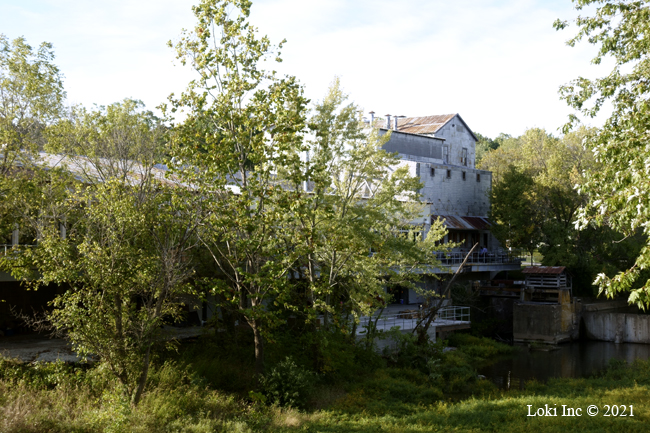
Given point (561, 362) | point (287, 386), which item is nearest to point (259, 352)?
point (287, 386)

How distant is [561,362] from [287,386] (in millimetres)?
20872

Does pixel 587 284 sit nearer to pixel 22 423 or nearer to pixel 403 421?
pixel 403 421

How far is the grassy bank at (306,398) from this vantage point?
14.7 m

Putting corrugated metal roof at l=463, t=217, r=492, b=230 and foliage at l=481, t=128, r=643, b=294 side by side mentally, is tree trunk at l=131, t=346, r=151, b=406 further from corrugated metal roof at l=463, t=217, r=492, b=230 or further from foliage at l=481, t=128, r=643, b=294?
corrugated metal roof at l=463, t=217, r=492, b=230

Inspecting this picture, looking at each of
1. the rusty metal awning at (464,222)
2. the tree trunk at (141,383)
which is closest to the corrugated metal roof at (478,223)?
the rusty metal awning at (464,222)

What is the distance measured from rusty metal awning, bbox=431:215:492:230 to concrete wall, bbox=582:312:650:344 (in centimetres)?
1035

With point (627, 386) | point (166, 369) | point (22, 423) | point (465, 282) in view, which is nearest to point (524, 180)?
point (465, 282)

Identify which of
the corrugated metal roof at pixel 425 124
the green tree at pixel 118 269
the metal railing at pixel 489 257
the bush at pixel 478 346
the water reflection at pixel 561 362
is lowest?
the water reflection at pixel 561 362

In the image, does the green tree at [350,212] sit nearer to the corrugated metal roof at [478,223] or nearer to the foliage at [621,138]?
the foliage at [621,138]

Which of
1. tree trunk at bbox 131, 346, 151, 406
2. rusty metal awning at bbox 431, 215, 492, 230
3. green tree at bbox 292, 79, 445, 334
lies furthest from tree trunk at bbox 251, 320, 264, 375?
rusty metal awning at bbox 431, 215, 492, 230

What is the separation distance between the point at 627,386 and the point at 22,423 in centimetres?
2384

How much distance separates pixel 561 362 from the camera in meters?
33.3

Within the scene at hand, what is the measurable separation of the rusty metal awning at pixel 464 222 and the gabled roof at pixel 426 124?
9.80 m

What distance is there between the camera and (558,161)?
43.8 meters
